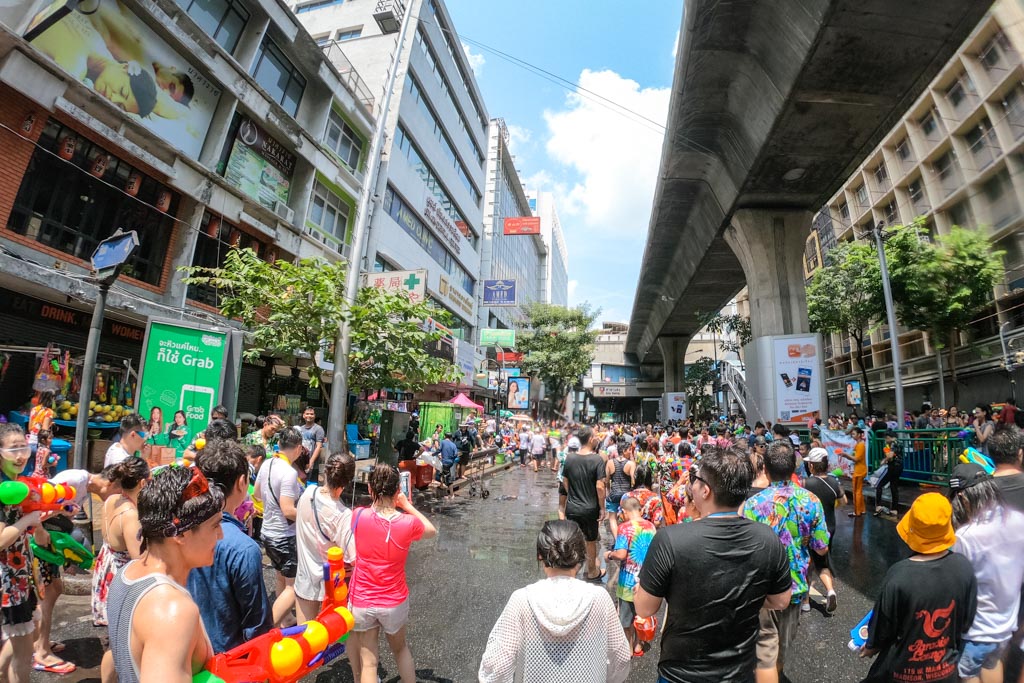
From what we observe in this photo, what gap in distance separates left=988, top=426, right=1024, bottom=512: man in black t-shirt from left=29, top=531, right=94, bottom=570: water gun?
6304mm

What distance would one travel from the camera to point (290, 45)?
51.3 feet

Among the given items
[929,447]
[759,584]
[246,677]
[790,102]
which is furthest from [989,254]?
[246,677]

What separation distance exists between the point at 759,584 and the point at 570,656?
0.92m

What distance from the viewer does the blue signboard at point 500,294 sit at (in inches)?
1153

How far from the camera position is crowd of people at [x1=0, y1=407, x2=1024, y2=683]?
1739mm

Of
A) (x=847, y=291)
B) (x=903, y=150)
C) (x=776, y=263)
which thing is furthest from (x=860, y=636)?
(x=903, y=150)

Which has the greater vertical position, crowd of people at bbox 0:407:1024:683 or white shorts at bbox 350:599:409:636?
crowd of people at bbox 0:407:1024:683

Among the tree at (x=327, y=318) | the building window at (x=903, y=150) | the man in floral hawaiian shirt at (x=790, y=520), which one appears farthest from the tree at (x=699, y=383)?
the man in floral hawaiian shirt at (x=790, y=520)

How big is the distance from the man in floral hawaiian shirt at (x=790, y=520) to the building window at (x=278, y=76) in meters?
16.9

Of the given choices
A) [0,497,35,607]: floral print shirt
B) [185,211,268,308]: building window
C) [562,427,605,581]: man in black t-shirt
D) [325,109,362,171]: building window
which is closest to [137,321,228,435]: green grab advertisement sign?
[0,497,35,607]: floral print shirt

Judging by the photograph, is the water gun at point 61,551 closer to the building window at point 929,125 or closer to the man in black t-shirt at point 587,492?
the man in black t-shirt at point 587,492

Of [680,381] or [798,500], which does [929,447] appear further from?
[680,381]

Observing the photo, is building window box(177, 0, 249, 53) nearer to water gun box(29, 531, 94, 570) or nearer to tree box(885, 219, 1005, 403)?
water gun box(29, 531, 94, 570)

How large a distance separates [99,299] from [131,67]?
29.3 ft
